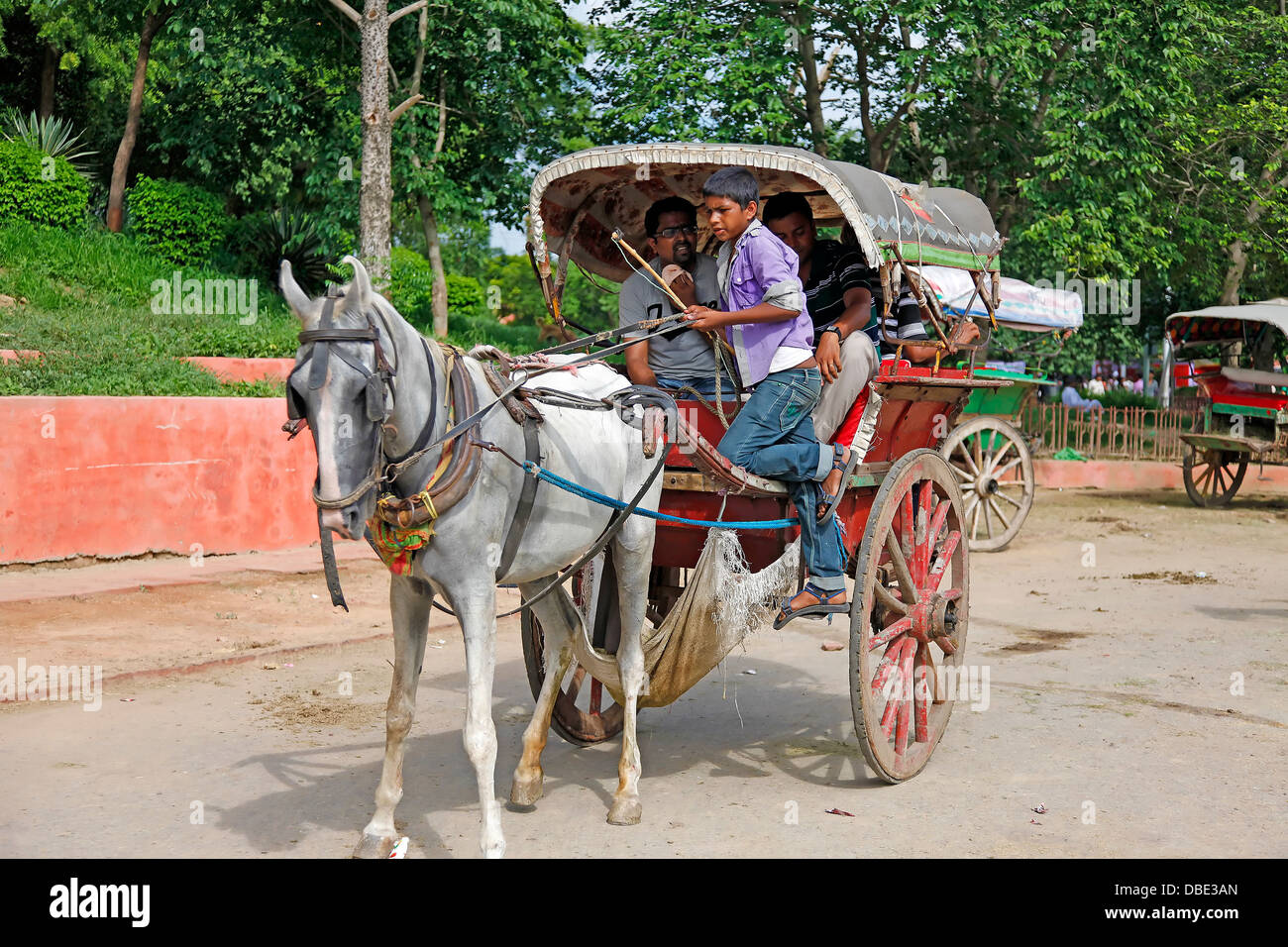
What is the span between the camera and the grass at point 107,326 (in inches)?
429

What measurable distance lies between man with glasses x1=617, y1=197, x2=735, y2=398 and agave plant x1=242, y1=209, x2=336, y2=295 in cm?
1258

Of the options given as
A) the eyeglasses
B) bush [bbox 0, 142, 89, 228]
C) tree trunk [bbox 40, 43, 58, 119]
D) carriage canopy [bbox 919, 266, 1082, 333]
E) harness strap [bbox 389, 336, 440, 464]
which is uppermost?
tree trunk [bbox 40, 43, 58, 119]

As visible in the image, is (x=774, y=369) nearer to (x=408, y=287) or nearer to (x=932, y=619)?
(x=932, y=619)

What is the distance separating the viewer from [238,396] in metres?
11.2

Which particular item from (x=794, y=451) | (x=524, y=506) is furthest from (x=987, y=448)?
(x=524, y=506)

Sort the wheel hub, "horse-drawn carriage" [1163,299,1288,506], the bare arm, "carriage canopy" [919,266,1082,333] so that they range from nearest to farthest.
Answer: the bare arm → the wheel hub → "horse-drawn carriage" [1163,299,1288,506] → "carriage canopy" [919,266,1082,333]

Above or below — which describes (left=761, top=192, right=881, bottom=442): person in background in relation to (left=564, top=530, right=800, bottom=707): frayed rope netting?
above

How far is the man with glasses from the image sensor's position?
5.71 m

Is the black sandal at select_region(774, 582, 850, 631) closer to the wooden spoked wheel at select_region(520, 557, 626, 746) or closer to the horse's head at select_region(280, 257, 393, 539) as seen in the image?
the wooden spoked wheel at select_region(520, 557, 626, 746)

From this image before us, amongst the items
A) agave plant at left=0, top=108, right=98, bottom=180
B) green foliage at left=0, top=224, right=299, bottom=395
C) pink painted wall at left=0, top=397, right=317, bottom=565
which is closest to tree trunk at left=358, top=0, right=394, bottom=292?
green foliage at left=0, top=224, right=299, bottom=395

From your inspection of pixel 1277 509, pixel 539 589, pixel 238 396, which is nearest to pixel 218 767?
pixel 539 589

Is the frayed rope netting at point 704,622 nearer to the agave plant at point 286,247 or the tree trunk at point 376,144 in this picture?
the tree trunk at point 376,144

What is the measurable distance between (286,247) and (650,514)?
46.6ft
